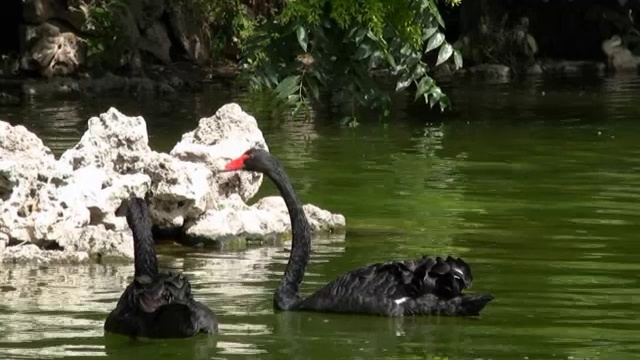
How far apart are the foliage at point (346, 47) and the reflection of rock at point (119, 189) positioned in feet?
4.72

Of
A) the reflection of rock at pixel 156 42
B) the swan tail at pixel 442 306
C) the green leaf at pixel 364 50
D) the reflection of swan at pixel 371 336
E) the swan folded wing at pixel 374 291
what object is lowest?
the reflection of swan at pixel 371 336

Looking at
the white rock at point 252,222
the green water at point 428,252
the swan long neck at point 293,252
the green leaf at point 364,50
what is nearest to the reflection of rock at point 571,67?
the green water at point 428,252

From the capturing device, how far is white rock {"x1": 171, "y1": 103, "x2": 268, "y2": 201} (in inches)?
558

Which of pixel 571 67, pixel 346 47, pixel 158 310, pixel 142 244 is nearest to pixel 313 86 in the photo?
pixel 346 47

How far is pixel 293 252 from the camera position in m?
10.5

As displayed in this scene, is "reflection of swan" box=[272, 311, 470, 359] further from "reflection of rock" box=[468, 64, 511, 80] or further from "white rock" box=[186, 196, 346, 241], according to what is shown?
"reflection of rock" box=[468, 64, 511, 80]

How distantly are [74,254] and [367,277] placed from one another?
304 centimetres

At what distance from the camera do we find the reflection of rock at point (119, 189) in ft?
40.9

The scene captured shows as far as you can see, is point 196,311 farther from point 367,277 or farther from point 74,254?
point 74,254

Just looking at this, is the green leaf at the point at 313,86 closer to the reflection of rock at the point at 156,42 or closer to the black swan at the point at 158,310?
the black swan at the point at 158,310

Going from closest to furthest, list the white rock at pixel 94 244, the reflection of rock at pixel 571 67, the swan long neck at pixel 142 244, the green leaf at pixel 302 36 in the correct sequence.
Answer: the swan long neck at pixel 142 244
the green leaf at pixel 302 36
the white rock at pixel 94 244
the reflection of rock at pixel 571 67

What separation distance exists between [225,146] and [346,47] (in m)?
2.79

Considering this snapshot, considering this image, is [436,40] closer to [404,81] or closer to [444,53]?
[444,53]

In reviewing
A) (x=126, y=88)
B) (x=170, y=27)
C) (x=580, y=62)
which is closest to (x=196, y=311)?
(x=126, y=88)
